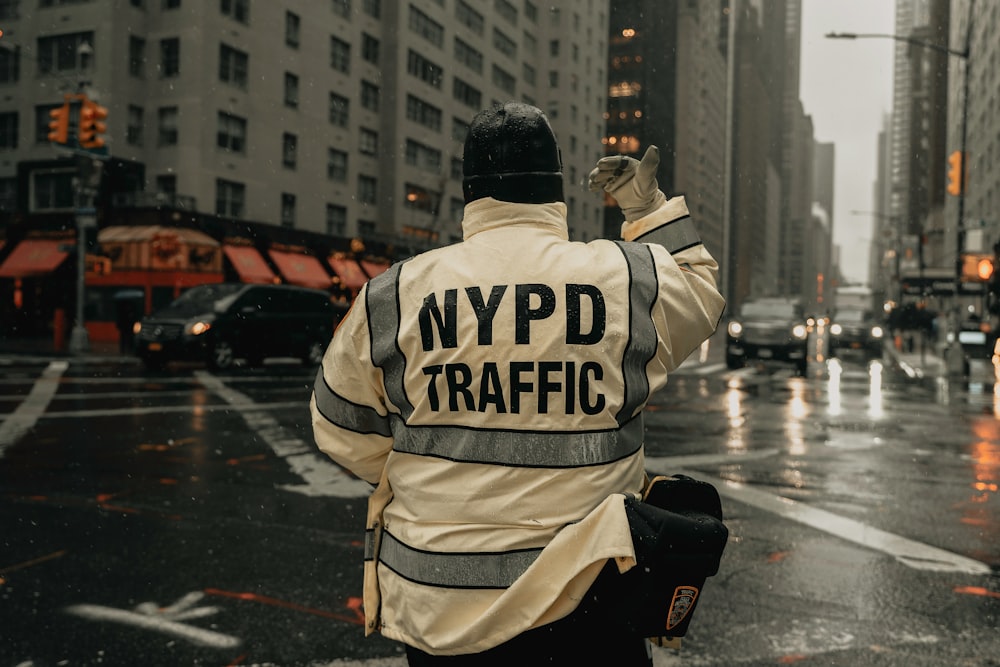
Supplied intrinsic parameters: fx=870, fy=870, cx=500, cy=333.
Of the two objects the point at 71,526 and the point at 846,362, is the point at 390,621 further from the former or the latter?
the point at 846,362

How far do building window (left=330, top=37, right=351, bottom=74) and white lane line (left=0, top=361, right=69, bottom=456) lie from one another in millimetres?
27065

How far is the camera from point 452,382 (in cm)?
177

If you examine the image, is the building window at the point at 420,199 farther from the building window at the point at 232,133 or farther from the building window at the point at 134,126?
the building window at the point at 134,126

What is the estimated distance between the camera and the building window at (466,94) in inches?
1906

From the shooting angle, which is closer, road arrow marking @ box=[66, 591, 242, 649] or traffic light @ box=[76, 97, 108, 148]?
road arrow marking @ box=[66, 591, 242, 649]

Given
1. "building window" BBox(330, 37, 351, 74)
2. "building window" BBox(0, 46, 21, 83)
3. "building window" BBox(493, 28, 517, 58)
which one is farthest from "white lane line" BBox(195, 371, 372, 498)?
"building window" BBox(493, 28, 517, 58)

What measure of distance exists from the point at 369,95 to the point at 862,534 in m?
41.2

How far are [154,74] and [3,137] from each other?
7043 mm

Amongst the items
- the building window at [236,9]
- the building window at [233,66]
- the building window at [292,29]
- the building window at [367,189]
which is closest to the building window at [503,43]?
the building window at [367,189]

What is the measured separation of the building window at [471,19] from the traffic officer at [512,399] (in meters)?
46.7

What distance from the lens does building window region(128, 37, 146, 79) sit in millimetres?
33125

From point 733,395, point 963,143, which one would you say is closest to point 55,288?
point 733,395

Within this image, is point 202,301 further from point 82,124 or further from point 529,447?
point 529,447

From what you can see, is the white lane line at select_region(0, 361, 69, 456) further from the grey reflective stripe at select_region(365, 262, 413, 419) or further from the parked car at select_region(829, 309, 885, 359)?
the parked car at select_region(829, 309, 885, 359)
